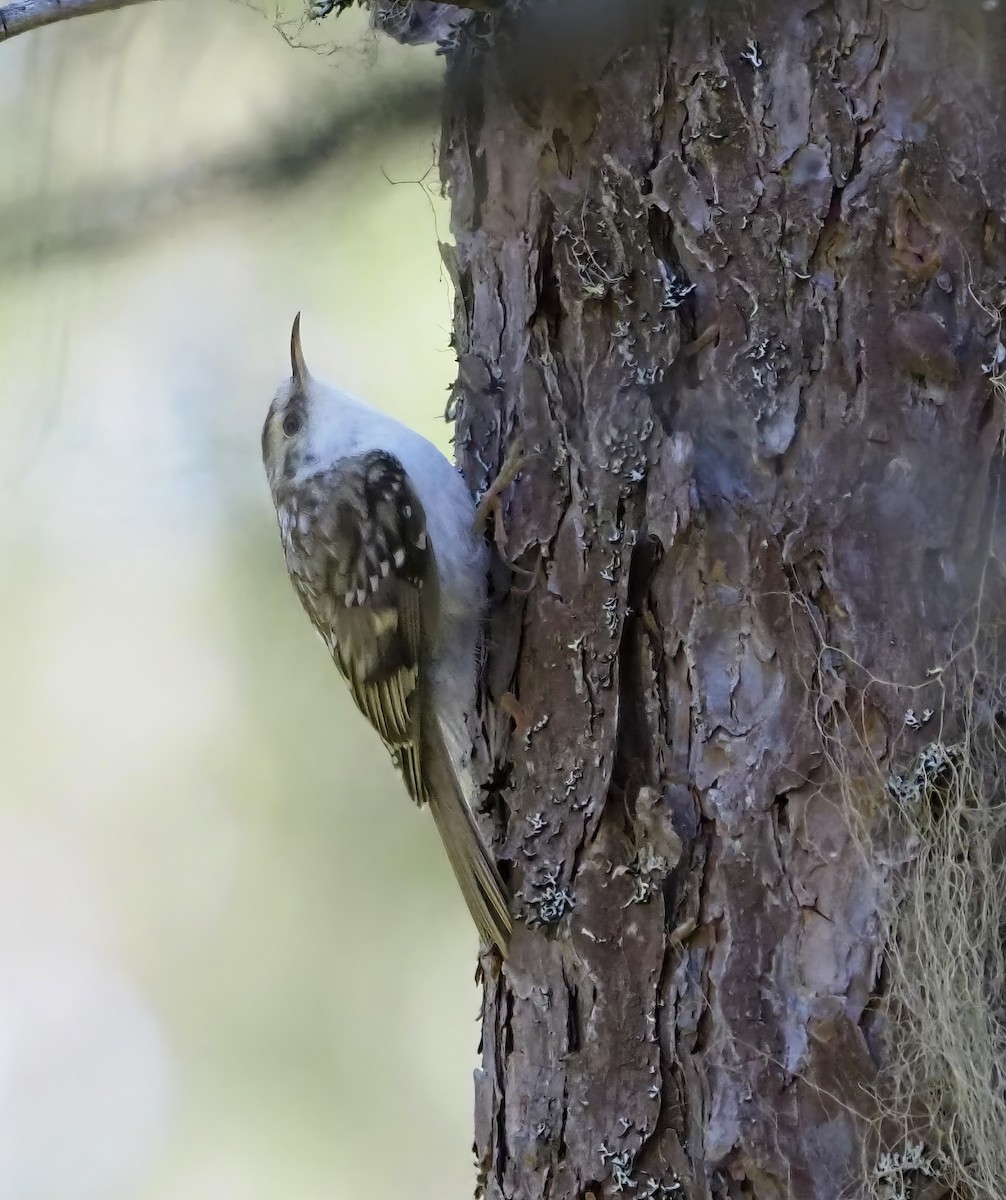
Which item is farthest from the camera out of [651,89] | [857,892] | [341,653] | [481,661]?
[341,653]

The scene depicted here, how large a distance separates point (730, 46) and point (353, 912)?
2720 millimetres

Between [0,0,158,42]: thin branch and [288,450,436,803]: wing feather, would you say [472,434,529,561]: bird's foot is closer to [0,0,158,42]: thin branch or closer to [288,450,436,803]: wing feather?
[288,450,436,803]: wing feather

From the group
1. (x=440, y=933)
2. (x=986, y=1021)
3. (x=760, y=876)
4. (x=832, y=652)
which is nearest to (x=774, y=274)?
(x=832, y=652)

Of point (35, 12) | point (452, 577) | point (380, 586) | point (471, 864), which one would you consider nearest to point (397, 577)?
point (380, 586)

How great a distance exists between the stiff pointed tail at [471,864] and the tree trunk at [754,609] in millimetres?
51

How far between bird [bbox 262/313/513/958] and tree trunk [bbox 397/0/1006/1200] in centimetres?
25

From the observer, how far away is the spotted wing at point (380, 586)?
92.6 inches

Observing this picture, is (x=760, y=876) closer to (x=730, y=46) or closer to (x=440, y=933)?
(x=730, y=46)

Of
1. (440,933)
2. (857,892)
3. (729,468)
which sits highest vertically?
(729,468)

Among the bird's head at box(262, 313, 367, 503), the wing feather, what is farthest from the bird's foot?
the bird's head at box(262, 313, 367, 503)

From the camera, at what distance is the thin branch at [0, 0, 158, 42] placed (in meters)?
1.50

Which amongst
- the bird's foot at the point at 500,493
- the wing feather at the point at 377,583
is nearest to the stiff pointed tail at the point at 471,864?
the wing feather at the point at 377,583

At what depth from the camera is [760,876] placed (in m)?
1.56

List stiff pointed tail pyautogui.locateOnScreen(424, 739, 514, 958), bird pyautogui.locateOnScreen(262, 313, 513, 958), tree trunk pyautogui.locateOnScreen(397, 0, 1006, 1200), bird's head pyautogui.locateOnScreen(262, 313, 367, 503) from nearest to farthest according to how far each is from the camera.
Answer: tree trunk pyautogui.locateOnScreen(397, 0, 1006, 1200), stiff pointed tail pyautogui.locateOnScreen(424, 739, 514, 958), bird pyautogui.locateOnScreen(262, 313, 513, 958), bird's head pyautogui.locateOnScreen(262, 313, 367, 503)
